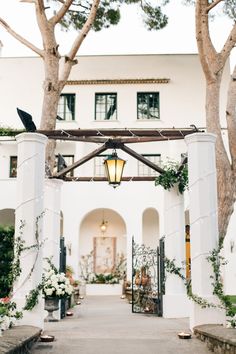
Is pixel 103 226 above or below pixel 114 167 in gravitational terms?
above

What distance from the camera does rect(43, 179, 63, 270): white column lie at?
35.2 feet

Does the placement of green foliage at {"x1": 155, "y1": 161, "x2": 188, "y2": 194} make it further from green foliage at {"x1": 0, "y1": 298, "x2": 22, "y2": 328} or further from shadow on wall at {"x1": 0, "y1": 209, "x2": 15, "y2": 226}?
shadow on wall at {"x1": 0, "y1": 209, "x2": 15, "y2": 226}

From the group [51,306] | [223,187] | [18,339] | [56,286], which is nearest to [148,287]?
[223,187]

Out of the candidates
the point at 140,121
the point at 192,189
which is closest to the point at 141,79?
the point at 140,121

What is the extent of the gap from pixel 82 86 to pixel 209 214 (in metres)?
17.7

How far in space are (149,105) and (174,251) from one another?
47.1ft

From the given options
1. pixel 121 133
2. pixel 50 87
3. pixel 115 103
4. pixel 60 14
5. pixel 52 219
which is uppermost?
pixel 115 103

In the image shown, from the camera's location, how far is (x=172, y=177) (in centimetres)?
1045

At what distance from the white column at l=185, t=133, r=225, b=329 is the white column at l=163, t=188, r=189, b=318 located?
3.36m

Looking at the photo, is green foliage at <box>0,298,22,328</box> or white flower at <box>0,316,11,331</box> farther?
green foliage at <box>0,298,22,328</box>

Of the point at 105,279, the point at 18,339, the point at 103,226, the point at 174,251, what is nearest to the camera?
the point at 18,339

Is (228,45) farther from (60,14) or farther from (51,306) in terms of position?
(51,306)

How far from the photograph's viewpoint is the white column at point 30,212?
6.87 metres

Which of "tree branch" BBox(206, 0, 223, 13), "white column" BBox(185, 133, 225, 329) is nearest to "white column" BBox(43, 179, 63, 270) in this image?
"white column" BBox(185, 133, 225, 329)
